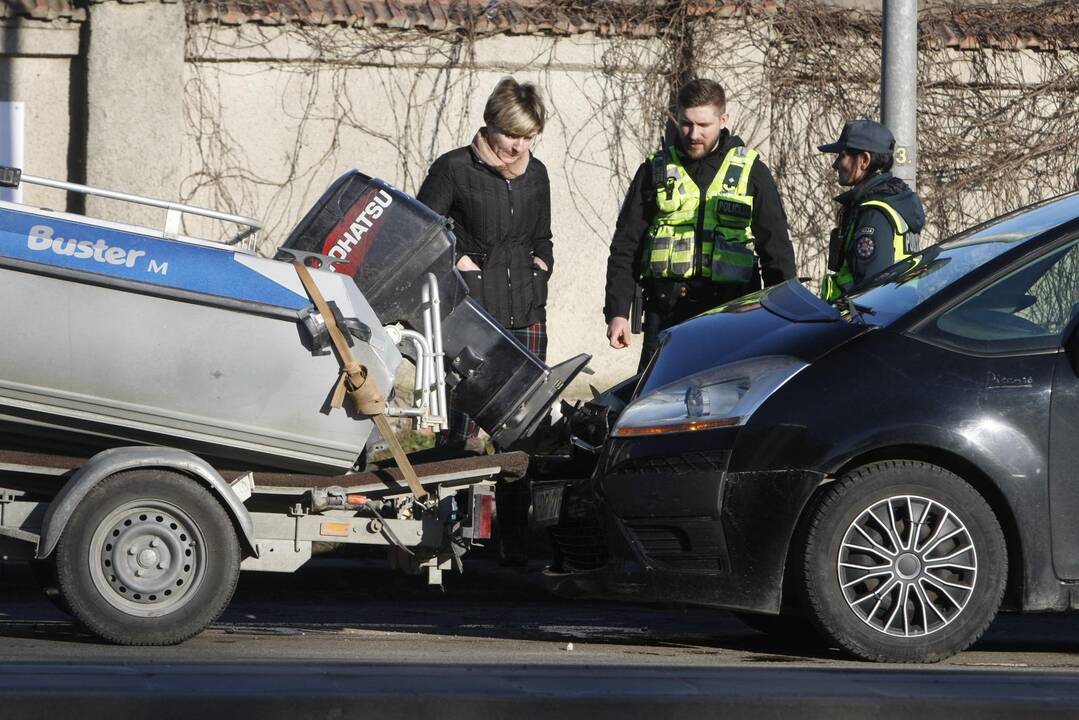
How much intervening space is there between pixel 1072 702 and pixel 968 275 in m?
1.90

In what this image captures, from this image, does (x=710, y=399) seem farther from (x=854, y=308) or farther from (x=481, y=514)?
(x=481, y=514)

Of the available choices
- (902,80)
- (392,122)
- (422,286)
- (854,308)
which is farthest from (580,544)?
(392,122)

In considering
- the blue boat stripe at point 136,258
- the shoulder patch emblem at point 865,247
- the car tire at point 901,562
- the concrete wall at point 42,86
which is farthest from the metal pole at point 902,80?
the concrete wall at point 42,86

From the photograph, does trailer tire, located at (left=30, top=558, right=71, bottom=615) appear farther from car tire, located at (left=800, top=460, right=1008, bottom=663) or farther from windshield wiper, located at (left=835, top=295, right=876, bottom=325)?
windshield wiper, located at (left=835, top=295, right=876, bottom=325)

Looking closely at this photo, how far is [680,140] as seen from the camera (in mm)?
7562

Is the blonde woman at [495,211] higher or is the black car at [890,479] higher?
the blonde woman at [495,211]

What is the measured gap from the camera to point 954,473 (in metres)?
5.32

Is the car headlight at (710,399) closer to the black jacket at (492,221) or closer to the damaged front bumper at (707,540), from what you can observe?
the damaged front bumper at (707,540)

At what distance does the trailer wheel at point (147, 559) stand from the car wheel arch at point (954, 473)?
1.94 m

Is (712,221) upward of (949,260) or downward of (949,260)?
upward

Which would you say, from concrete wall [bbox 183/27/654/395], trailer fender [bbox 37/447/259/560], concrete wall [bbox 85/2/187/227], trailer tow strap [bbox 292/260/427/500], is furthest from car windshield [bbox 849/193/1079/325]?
concrete wall [bbox 85/2/187/227]

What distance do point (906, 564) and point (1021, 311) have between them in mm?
958

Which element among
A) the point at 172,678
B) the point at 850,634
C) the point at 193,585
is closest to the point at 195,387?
the point at 193,585

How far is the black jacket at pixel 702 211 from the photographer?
7547mm
